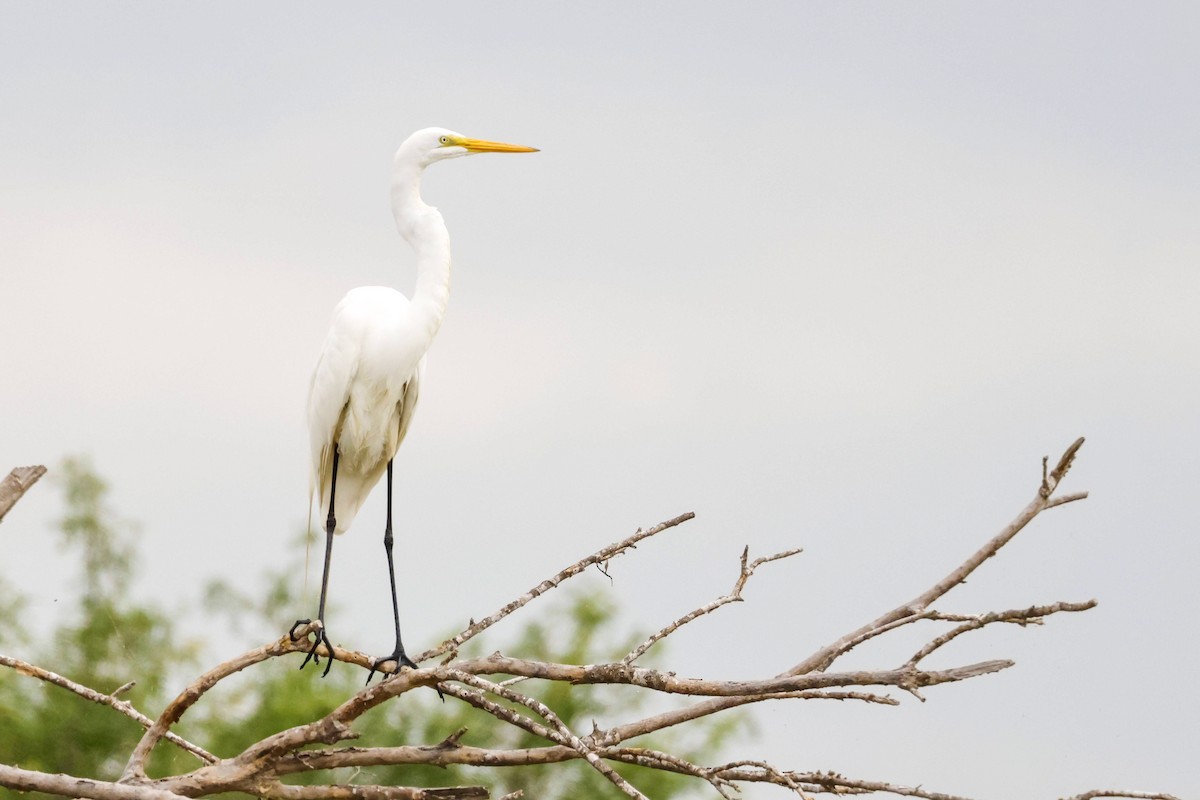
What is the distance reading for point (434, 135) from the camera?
498 cm

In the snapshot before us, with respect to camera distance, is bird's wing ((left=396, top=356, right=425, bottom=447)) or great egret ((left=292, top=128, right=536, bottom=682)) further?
bird's wing ((left=396, top=356, right=425, bottom=447))

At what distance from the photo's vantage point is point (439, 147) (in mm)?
5000

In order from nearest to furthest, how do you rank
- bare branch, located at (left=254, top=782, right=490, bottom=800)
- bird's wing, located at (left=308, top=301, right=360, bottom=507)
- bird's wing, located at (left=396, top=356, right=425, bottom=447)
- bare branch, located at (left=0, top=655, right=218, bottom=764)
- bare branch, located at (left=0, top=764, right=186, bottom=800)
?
bare branch, located at (left=0, top=764, right=186, bottom=800)
bare branch, located at (left=254, top=782, right=490, bottom=800)
bare branch, located at (left=0, top=655, right=218, bottom=764)
bird's wing, located at (left=308, top=301, right=360, bottom=507)
bird's wing, located at (left=396, top=356, right=425, bottom=447)

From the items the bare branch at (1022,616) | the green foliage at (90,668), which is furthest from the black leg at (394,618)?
the green foliage at (90,668)

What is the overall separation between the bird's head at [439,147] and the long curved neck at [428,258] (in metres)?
0.16

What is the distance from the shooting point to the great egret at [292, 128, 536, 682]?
475 cm

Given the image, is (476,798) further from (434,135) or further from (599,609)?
(599,609)

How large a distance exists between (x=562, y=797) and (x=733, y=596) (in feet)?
37.3

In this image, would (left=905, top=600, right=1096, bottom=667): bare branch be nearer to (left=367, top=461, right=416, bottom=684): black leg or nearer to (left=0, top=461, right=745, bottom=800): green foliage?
(left=367, top=461, right=416, bottom=684): black leg

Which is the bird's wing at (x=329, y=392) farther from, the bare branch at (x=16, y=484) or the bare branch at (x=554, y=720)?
the bare branch at (x=554, y=720)

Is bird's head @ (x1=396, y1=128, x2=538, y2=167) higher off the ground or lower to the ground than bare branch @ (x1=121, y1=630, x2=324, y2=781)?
higher

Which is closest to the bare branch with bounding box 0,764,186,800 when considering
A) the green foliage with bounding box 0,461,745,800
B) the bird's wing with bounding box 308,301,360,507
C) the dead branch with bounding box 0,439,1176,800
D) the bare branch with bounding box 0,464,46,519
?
the dead branch with bounding box 0,439,1176,800

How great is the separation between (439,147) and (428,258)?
46 centimetres

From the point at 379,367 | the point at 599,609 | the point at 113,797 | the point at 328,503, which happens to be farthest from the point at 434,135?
the point at 599,609
